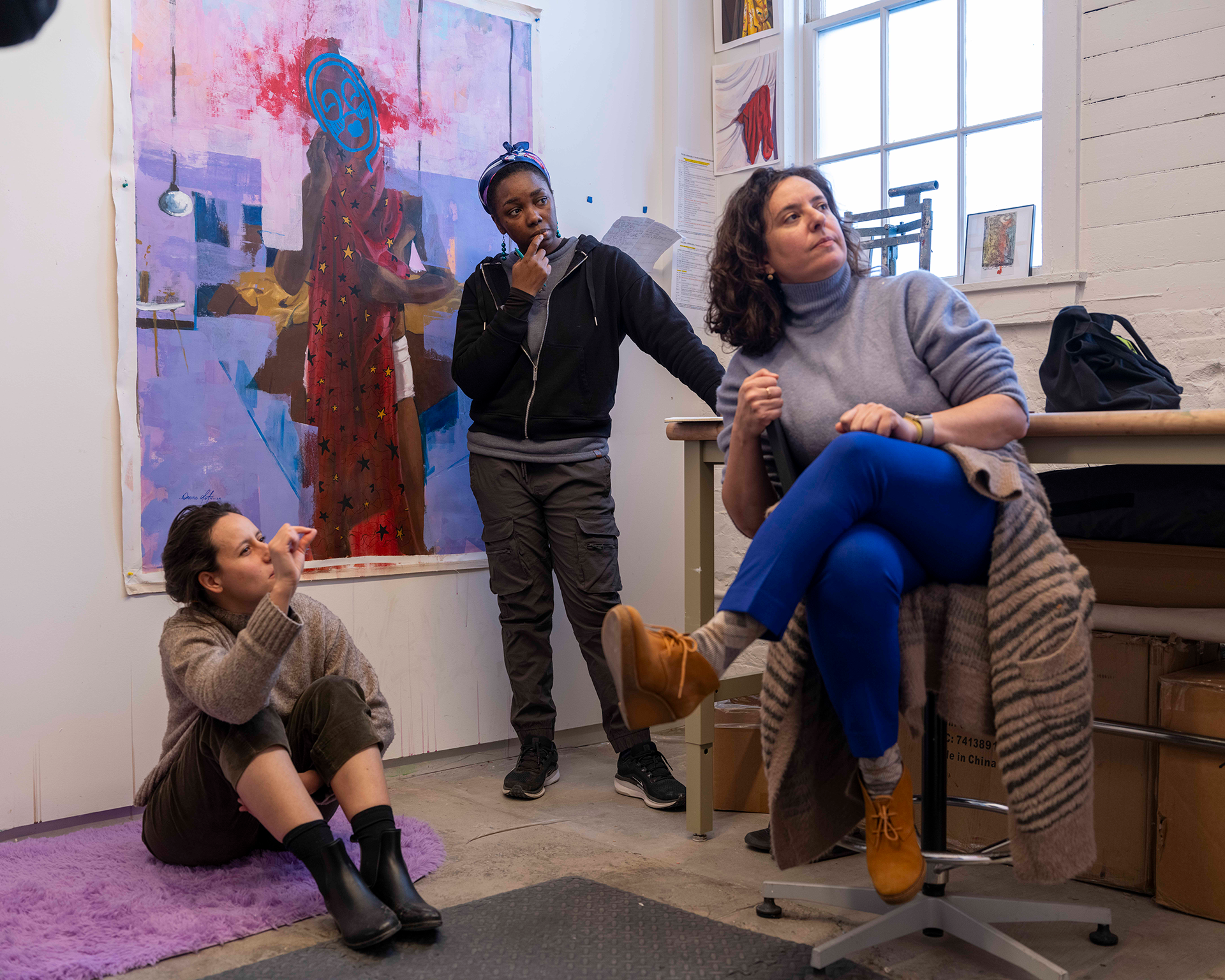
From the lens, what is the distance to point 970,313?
5.54ft

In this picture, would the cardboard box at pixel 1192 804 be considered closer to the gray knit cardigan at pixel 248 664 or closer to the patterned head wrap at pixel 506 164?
the gray knit cardigan at pixel 248 664

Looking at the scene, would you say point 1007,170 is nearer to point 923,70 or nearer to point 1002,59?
point 1002,59

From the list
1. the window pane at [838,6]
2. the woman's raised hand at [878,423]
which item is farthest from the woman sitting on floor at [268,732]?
the window pane at [838,6]

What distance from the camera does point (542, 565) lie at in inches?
108

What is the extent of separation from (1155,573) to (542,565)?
56.5 inches

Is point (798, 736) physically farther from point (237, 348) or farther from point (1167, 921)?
point (237, 348)

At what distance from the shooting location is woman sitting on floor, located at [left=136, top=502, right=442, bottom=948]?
166 cm

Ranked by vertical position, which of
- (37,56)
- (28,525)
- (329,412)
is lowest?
(28,525)

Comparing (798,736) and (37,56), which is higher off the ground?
(37,56)

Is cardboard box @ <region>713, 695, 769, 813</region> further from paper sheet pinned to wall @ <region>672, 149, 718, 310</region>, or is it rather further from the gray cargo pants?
paper sheet pinned to wall @ <region>672, 149, 718, 310</region>

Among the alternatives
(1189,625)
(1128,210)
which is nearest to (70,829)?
(1189,625)

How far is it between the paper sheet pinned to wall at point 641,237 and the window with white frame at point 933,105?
0.52 metres

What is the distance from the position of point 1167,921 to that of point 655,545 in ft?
6.04

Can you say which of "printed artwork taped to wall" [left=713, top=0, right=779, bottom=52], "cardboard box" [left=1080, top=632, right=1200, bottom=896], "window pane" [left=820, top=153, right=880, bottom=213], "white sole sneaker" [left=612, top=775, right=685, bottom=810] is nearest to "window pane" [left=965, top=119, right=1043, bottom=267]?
"window pane" [left=820, top=153, right=880, bottom=213]
